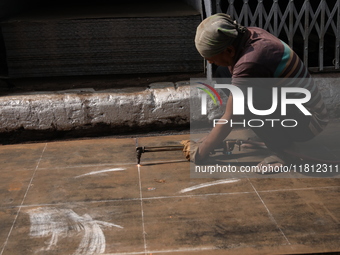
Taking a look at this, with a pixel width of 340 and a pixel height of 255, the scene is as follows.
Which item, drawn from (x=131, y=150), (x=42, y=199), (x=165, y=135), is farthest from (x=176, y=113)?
(x=42, y=199)

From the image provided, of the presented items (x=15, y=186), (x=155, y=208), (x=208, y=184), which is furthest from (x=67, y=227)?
(x=208, y=184)

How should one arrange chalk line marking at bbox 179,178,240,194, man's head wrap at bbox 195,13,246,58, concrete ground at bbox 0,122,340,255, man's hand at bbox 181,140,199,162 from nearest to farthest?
concrete ground at bbox 0,122,340,255, man's head wrap at bbox 195,13,246,58, chalk line marking at bbox 179,178,240,194, man's hand at bbox 181,140,199,162

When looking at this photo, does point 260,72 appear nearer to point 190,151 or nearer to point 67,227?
point 190,151

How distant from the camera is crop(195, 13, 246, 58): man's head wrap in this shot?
3.23 m

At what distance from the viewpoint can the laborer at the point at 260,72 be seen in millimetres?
3256

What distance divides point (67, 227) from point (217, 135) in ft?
4.27

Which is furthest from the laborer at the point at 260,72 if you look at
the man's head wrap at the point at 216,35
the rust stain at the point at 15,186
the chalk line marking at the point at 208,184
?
the rust stain at the point at 15,186

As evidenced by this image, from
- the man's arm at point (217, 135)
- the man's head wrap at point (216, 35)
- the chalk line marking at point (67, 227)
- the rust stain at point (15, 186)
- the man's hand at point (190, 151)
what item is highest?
the man's head wrap at point (216, 35)

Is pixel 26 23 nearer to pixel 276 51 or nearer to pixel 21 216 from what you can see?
pixel 21 216

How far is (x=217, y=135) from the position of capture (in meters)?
3.51

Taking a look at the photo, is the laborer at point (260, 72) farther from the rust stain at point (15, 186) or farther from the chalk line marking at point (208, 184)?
the rust stain at point (15, 186)

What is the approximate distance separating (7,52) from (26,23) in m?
0.36

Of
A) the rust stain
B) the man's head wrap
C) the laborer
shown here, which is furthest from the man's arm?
the rust stain

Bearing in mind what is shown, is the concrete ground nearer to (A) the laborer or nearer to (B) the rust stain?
(B) the rust stain
